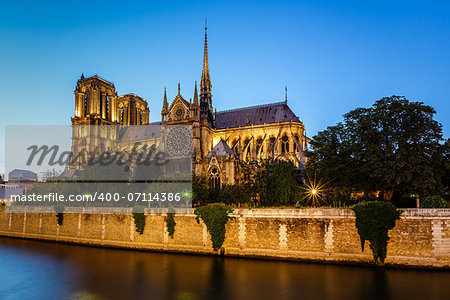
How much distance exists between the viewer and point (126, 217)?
81.2 feet

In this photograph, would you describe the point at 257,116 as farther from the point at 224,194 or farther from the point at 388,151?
the point at 388,151

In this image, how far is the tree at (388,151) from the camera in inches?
799

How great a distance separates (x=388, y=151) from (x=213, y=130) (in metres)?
31.8

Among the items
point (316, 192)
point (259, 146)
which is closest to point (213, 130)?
point (259, 146)

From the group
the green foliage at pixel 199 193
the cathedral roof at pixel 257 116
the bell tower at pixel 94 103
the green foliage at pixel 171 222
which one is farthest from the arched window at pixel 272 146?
the bell tower at pixel 94 103

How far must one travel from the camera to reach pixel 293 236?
749 inches

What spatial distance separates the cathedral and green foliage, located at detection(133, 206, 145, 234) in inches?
476

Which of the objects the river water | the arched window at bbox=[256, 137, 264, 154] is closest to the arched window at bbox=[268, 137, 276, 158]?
the arched window at bbox=[256, 137, 264, 154]

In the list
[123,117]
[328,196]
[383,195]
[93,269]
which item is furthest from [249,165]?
[123,117]

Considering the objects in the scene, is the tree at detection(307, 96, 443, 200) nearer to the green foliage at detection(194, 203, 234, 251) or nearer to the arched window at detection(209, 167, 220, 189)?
the green foliage at detection(194, 203, 234, 251)

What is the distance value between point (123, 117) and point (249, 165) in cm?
4293

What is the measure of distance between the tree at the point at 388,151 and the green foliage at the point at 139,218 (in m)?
13.6

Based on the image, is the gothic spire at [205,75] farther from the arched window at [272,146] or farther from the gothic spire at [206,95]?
the arched window at [272,146]

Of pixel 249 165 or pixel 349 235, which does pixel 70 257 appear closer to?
pixel 349 235
